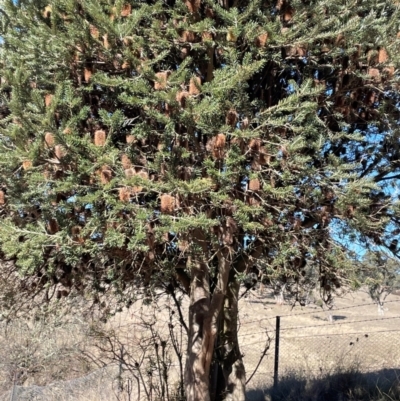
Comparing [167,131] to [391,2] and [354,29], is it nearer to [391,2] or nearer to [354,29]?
[354,29]

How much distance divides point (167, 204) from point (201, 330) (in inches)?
116

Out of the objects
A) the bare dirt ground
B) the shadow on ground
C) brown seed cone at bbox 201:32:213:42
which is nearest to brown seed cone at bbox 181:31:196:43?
brown seed cone at bbox 201:32:213:42

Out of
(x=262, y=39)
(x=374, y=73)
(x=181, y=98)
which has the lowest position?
(x=181, y=98)

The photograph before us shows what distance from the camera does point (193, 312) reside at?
643 cm

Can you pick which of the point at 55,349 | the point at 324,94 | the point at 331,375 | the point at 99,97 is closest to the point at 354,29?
the point at 324,94

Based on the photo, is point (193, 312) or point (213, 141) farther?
point (193, 312)

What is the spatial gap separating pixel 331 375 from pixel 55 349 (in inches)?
248

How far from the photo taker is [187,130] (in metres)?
4.61

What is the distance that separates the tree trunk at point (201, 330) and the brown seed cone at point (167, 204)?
2330 millimetres

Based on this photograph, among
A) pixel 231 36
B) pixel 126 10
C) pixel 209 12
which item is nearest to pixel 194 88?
pixel 231 36

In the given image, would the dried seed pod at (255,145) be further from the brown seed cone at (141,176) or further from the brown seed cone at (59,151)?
the brown seed cone at (59,151)

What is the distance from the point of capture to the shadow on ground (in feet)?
26.7

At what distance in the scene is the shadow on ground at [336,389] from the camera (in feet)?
26.7

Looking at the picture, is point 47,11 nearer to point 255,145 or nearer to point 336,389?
point 255,145
